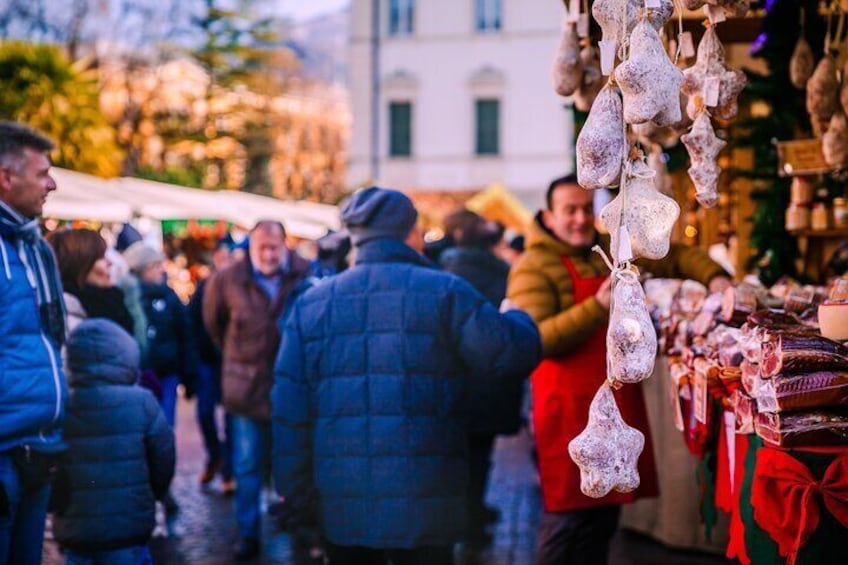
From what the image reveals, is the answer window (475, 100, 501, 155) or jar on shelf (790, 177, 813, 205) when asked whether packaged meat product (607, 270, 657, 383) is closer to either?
jar on shelf (790, 177, 813, 205)

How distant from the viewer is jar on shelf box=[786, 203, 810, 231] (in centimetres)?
577

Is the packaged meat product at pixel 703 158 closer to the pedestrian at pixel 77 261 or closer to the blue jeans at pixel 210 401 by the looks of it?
the pedestrian at pixel 77 261

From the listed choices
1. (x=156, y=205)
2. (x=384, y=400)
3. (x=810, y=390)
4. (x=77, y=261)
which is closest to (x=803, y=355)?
(x=810, y=390)

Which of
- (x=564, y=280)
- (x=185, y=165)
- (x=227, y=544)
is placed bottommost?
(x=227, y=544)

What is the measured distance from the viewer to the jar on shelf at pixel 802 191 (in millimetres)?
5742

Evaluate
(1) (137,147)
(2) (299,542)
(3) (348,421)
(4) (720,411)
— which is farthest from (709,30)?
(1) (137,147)

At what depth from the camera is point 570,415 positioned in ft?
14.9

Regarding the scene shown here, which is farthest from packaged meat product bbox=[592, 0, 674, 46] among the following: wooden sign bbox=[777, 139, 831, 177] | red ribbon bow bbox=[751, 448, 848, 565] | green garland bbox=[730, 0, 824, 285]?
green garland bbox=[730, 0, 824, 285]

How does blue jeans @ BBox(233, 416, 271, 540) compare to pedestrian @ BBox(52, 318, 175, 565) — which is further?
blue jeans @ BBox(233, 416, 271, 540)

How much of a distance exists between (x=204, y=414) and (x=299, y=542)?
6.70 ft

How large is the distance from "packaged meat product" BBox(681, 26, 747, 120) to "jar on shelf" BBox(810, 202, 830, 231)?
226cm

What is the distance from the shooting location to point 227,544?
7.06 meters

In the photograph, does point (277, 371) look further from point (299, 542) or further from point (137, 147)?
point (137, 147)

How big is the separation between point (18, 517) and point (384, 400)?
52.7 inches
